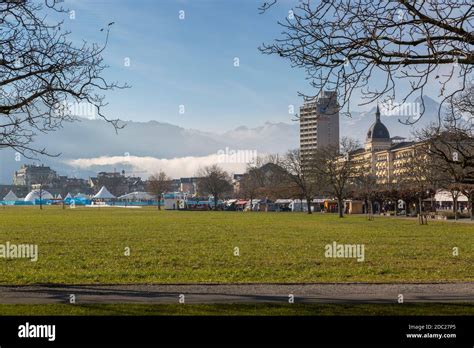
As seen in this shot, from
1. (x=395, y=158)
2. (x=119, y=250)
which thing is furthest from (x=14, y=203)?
(x=119, y=250)

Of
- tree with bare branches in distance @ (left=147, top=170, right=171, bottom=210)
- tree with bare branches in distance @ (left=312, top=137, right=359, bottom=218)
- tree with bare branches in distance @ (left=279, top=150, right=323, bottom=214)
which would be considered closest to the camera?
tree with bare branches in distance @ (left=312, top=137, right=359, bottom=218)

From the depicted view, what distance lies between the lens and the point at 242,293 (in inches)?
553

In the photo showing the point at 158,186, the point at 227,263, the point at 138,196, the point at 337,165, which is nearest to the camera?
the point at 227,263

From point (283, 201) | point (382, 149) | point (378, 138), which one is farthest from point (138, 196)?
point (382, 149)

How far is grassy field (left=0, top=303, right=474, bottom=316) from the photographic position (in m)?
11.2

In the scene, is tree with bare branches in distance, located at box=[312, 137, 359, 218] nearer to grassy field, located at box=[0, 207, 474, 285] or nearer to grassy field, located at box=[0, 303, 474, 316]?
grassy field, located at box=[0, 207, 474, 285]

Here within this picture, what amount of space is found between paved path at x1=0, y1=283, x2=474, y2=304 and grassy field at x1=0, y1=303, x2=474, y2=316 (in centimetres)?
69

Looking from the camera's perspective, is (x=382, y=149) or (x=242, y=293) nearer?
(x=242, y=293)

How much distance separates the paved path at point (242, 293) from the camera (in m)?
13.0

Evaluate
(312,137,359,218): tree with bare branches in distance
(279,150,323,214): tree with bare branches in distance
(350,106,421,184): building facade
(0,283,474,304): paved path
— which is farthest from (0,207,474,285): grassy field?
(350,106,421,184): building facade

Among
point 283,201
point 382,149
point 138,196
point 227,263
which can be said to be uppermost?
point 382,149

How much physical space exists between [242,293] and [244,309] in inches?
95.3

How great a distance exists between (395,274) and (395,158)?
123650 mm

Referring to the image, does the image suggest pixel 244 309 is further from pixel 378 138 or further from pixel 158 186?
pixel 378 138
